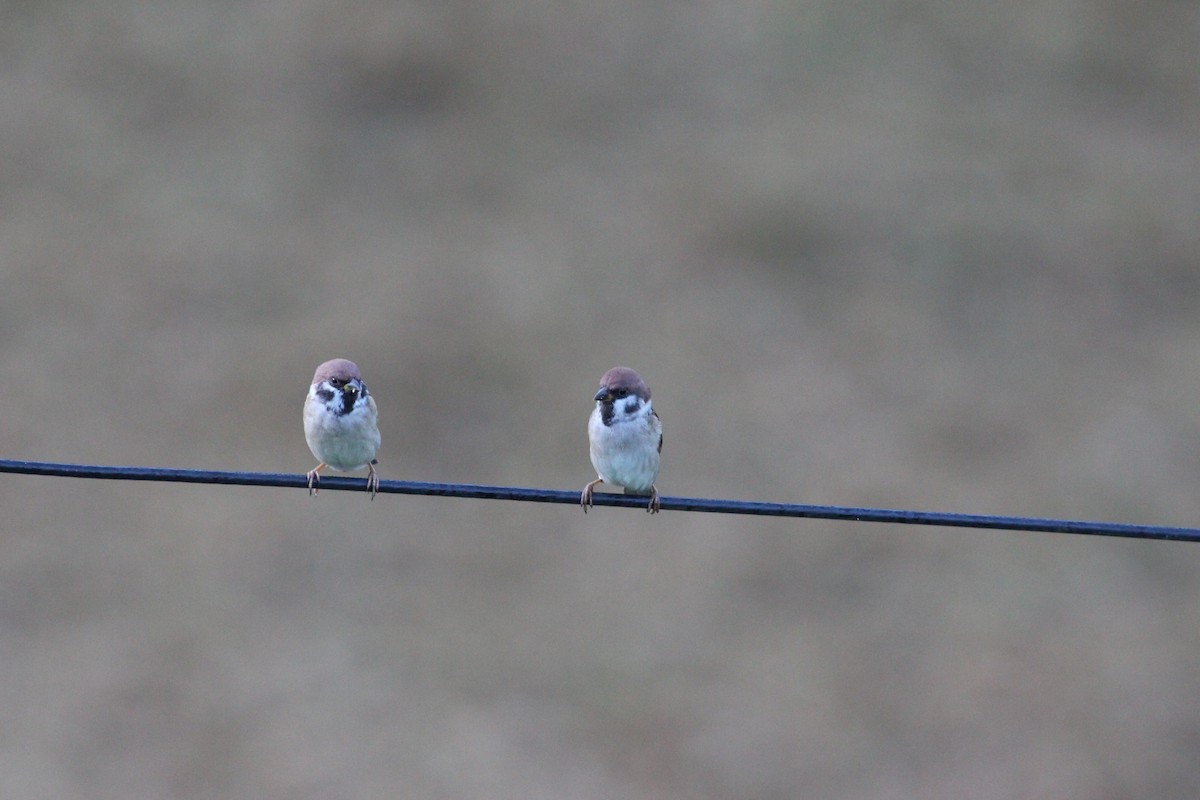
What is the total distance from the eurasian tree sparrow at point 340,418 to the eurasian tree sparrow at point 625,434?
964mm

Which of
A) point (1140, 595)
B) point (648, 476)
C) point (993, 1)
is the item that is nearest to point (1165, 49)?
point (993, 1)

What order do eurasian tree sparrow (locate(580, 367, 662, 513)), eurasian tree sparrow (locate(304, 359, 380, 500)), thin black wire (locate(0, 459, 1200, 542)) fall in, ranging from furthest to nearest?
eurasian tree sparrow (locate(304, 359, 380, 500)) < eurasian tree sparrow (locate(580, 367, 662, 513)) < thin black wire (locate(0, 459, 1200, 542))

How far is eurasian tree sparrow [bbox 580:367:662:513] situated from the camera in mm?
6270

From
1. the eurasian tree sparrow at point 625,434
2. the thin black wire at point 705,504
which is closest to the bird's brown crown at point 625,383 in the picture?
the eurasian tree sparrow at point 625,434

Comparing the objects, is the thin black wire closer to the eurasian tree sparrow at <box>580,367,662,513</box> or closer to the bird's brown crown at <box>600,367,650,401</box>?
the eurasian tree sparrow at <box>580,367,662,513</box>

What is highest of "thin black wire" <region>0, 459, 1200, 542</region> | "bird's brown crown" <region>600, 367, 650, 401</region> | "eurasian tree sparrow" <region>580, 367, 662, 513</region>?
"bird's brown crown" <region>600, 367, 650, 401</region>

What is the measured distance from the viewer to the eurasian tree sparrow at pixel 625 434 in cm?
627

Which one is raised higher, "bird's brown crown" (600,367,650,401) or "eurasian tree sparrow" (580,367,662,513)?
"bird's brown crown" (600,367,650,401)

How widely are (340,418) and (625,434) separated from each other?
1217mm

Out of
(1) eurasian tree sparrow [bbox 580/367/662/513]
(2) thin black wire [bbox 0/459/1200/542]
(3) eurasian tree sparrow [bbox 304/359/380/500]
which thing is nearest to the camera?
(2) thin black wire [bbox 0/459/1200/542]

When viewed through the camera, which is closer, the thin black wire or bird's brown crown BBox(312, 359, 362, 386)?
the thin black wire

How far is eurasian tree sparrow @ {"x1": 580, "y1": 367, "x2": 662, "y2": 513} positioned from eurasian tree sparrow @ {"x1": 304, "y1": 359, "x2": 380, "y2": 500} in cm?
96

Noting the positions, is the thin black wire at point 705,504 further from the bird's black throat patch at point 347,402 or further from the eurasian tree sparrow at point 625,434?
the bird's black throat patch at point 347,402

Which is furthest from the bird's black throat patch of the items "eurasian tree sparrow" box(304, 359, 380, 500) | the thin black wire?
the thin black wire
